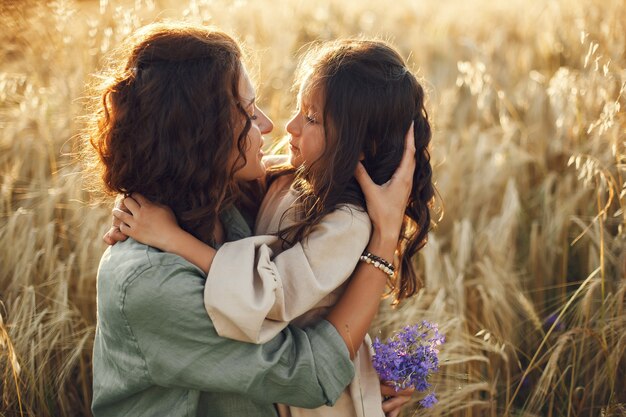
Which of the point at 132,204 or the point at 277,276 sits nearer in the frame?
the point at 277,276

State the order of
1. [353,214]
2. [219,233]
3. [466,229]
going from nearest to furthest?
1. [353,214]
2. [219,233]
3. [466,229]

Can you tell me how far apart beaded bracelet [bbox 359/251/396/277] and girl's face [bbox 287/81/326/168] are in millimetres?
323

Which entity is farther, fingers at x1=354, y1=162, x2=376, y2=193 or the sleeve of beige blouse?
fingers at x1=354, y1=162, x2=376, y2=193

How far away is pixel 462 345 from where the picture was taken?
2393 millimetres

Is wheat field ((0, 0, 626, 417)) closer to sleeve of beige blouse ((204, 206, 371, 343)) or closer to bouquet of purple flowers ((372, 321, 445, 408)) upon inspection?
bouquet of purple flowers ((372, 321, 445, 408))

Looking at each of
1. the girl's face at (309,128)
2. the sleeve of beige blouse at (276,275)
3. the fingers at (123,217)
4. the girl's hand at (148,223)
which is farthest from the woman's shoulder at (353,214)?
the fingers at (123,217)

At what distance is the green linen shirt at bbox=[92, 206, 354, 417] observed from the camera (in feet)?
5.36

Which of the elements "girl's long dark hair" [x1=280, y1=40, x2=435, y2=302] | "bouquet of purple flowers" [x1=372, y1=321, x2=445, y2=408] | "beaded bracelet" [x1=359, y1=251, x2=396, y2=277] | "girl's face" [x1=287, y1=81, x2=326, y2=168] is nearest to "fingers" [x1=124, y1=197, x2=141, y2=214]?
"girl's long dark hair" [x1=280, y1=40, x2=435, y2=302]

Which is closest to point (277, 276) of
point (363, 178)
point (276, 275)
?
point (276, 275)

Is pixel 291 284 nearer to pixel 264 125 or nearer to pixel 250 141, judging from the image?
pixel 250 141

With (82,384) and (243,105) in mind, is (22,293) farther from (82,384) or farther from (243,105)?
(243,105)

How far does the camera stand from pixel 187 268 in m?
1.67

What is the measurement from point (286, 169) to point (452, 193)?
1.46 meters

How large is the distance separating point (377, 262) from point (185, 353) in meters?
0.54
